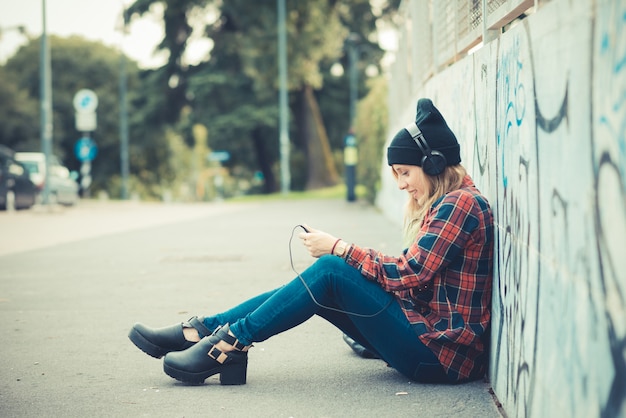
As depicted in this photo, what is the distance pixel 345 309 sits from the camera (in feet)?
14.7

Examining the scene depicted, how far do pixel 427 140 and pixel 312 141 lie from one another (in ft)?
113

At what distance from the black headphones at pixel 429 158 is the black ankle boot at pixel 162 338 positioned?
4.67ft

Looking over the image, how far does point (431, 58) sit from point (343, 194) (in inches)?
859

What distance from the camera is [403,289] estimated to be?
4320 mm

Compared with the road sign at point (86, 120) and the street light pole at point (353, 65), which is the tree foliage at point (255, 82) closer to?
the street light pole at point (353, 65)

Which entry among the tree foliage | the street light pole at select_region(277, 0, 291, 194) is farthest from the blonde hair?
the tree foliage

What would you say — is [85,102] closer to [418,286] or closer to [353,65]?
[353,65]

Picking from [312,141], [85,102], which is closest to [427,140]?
[85,102]

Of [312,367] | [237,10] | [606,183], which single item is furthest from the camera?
[237,10]

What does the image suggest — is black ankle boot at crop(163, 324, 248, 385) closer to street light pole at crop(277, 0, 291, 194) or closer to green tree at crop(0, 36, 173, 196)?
street light pole at crop(277, 0, 291, 194)

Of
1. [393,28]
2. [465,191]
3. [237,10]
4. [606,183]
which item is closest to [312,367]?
[465,191]

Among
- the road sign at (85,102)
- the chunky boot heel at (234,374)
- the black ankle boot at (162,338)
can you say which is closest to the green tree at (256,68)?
the road sign at (85,102)

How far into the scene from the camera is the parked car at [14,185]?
24.7m

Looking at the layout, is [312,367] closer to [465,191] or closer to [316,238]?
[316,238]
